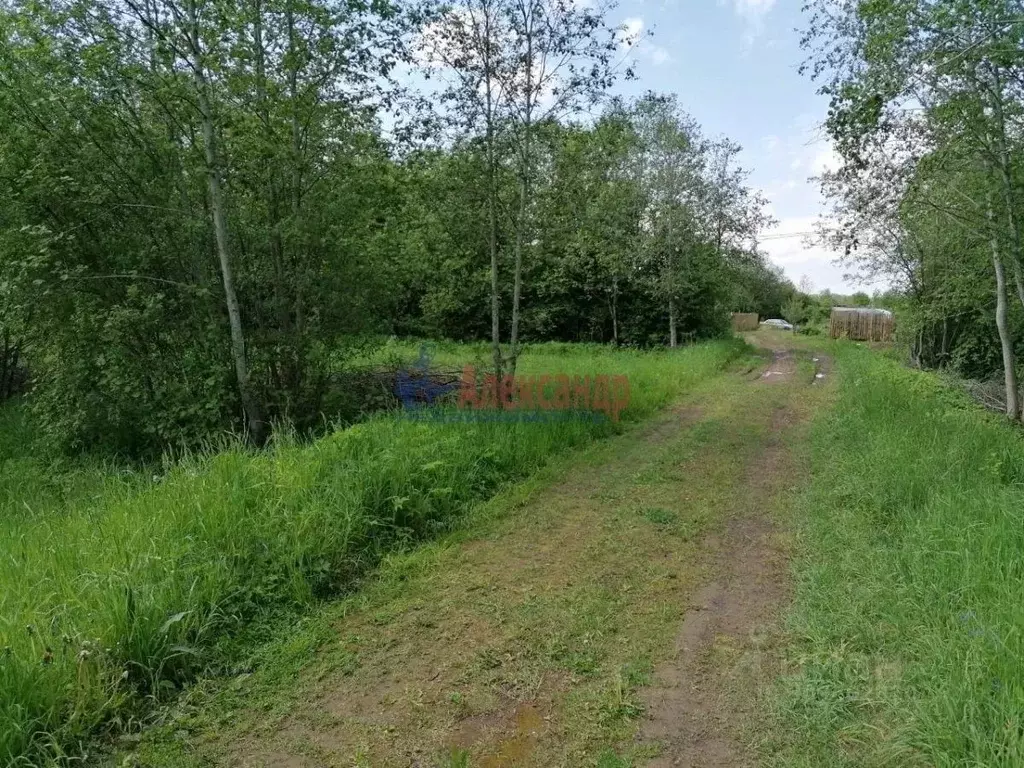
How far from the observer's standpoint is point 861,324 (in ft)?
104

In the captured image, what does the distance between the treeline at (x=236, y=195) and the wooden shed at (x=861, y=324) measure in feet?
91.2

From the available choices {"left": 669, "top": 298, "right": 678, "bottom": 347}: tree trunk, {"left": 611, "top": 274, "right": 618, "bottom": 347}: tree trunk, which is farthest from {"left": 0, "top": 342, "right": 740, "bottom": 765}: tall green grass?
{"left": 611, "top": 274, "right": 618, "bottom": 347}: tree trunk

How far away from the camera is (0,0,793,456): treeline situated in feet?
20.1

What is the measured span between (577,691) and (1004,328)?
12.2 metres

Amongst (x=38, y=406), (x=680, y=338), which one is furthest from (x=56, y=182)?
(x=680, y=338)

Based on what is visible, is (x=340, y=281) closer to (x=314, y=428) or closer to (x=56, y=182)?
(x=314, y=428)

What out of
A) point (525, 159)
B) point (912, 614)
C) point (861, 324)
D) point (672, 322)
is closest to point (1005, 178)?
point (525, 159)

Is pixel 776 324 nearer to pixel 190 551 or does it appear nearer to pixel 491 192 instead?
pixel 491 192

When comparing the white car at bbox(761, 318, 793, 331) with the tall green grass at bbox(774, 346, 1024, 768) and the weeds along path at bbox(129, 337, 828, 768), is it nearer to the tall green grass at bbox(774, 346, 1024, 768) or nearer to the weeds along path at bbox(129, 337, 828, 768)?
the tall green grass at bbox(774, 346, 1024, 768)

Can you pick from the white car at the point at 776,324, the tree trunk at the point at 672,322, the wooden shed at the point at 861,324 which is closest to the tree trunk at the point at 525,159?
the tree trunk at the point at 672,322

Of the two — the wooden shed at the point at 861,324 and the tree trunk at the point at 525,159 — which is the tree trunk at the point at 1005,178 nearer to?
the tree trunk at the point at 525,159

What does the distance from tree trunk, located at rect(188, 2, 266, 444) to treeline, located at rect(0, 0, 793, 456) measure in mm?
29

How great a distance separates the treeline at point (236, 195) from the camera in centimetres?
611

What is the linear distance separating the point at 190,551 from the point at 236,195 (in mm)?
5183
